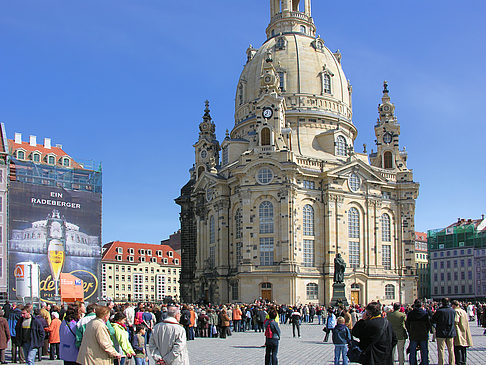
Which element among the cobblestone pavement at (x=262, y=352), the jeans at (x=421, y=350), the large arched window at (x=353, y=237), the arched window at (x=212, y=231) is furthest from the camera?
the arched window at (x=212, y=231)

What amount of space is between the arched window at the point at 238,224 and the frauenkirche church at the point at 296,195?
0.34ft

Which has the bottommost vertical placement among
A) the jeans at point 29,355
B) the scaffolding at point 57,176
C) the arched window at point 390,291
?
the arched window at point 390,291

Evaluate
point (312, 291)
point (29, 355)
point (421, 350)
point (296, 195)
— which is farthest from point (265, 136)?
point (421, 350)

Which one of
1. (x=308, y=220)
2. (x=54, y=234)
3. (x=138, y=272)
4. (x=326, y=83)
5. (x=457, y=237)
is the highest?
(x=326, y=83)

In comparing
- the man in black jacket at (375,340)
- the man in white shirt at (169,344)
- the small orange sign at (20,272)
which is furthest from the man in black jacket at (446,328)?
the small orange sign at (20,272)

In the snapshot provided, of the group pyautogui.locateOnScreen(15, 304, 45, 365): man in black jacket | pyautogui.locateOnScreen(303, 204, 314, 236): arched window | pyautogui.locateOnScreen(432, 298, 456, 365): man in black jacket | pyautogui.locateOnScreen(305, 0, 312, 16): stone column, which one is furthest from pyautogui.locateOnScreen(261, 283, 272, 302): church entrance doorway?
pyautogui.locateOnScreen(432, 298, 456, 365): man in black jacket

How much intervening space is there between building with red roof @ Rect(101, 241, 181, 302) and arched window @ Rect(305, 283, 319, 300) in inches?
1386

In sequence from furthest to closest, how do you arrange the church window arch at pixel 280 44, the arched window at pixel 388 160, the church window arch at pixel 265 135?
the arched window at pixel 388 160 < the church window arch at pixel 280 44 < the church window arch at pixel 265 135

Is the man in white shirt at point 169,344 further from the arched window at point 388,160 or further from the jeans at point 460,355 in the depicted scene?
the arched window at point 388,160

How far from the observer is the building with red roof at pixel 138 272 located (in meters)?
94.7

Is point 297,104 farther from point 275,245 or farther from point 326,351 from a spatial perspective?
point 326,351

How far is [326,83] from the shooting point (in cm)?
7238

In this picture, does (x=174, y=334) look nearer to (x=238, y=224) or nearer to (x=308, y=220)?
(x=238, y=224)

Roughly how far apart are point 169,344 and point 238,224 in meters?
53.3
